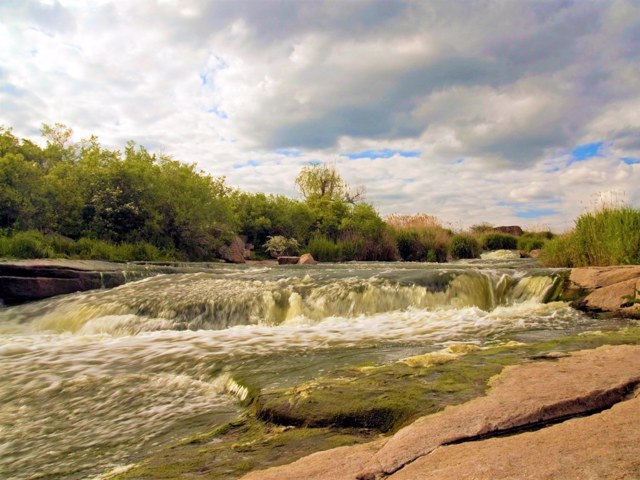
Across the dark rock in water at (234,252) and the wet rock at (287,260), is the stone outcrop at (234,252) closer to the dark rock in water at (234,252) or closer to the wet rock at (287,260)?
the dark rock in water at (234,252)

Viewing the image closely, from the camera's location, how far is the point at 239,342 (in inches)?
234

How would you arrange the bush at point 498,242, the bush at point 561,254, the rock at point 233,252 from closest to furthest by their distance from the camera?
the bush at point 561,254 < the rock at point 233,252 < the bush at point 498,242

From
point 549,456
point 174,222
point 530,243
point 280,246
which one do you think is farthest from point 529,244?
point 549,456

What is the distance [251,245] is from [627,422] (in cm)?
2310

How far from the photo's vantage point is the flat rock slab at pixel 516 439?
58.8 inches

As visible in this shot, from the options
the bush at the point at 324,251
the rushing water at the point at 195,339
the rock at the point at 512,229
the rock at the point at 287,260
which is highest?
the rock at the point at 512,229

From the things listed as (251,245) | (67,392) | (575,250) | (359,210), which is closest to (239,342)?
(67,392)

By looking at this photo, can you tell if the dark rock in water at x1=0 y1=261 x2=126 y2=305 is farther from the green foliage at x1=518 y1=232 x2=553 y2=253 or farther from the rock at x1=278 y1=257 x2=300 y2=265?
the green foliage at x1=518 y1=232 x2=553 y2=253

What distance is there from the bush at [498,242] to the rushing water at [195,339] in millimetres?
20654

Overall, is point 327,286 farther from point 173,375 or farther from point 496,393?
point 496,393

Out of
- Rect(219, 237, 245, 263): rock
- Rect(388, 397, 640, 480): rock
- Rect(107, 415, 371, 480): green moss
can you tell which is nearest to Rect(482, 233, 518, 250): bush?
Rect(219, 237, 245, 263): rock

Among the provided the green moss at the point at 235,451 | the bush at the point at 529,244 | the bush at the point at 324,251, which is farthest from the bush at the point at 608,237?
the bush at the point at 529,244

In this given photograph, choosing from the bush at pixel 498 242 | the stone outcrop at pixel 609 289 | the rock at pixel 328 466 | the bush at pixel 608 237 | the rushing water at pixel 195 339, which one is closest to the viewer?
the rock at pixel 328 466

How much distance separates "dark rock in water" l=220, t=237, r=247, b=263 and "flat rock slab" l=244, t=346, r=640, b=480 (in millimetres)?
18948
